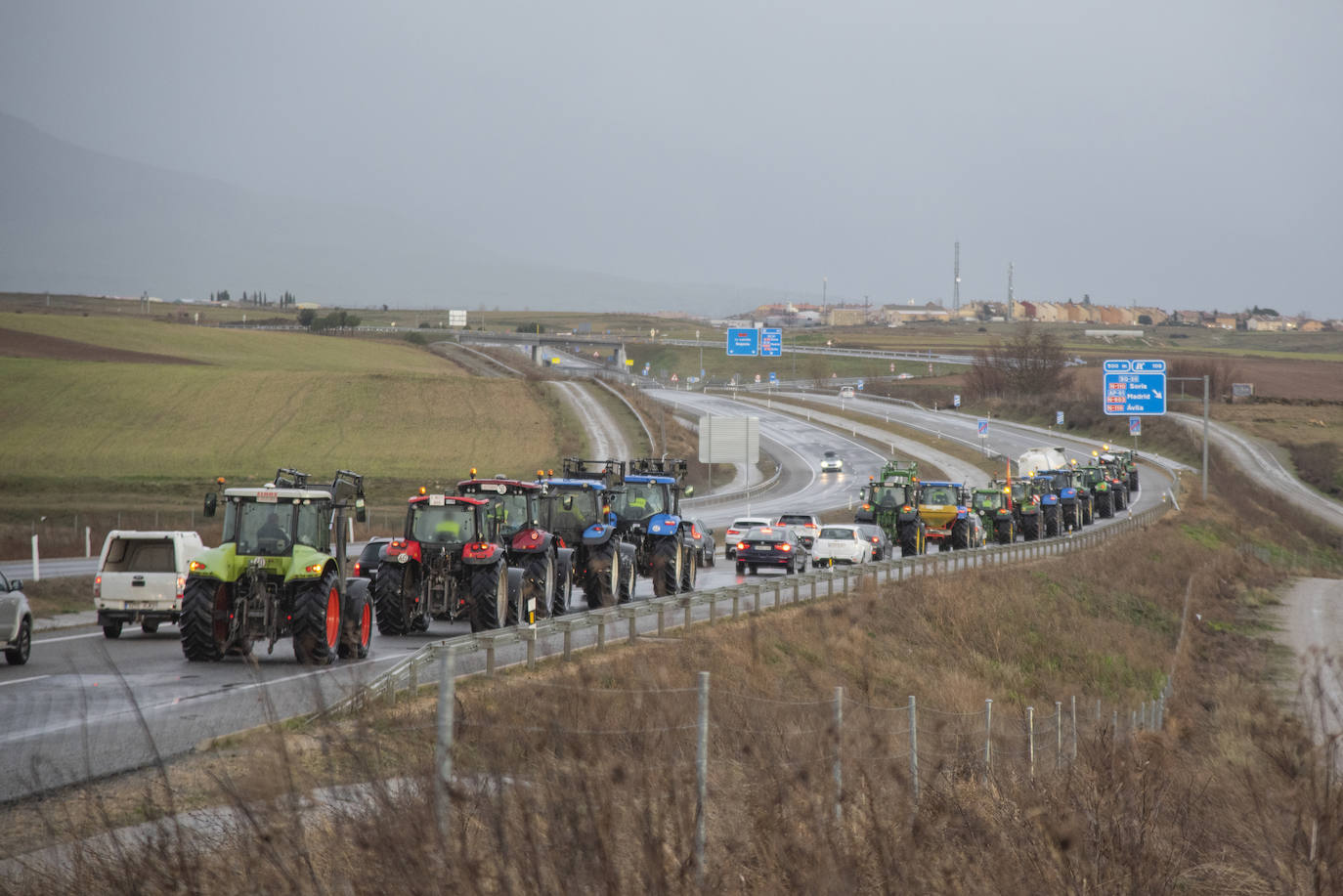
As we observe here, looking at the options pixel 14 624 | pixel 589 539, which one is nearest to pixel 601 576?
pixel 589 539

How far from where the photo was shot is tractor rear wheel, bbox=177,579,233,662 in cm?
1822

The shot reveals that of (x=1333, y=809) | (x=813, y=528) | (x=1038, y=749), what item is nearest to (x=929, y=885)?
(x=1333, y=809)

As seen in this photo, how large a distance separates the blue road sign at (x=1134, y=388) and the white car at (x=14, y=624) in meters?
55.6

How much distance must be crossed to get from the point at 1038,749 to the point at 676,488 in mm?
14766

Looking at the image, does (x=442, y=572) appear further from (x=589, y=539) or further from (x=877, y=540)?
(x=877, y=540)

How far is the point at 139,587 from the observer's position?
73.8 feet

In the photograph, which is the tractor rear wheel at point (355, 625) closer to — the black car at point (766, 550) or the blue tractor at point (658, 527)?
the blue tractor at point (658, 527)

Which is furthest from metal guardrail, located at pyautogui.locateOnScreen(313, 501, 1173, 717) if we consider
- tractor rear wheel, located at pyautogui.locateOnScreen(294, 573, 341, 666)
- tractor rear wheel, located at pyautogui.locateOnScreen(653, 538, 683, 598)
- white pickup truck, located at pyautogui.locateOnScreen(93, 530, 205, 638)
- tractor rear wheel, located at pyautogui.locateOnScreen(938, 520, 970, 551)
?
white pickup truck, located at pyautogui.locateOnScreen(93, 530, 205, 638)

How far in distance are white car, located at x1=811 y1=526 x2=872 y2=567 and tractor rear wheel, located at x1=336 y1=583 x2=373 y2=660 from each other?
2172cm

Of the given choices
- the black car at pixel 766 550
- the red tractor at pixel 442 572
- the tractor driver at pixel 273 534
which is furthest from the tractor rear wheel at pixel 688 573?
the tractor driver at pixel 273 534

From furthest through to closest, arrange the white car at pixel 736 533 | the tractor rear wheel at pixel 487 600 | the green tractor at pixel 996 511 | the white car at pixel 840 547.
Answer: the green tractor at pixel 996 511
the white car at pixel 736 533
the white car at pixel 840 547
the tractor rear wheel at pixel 487 600

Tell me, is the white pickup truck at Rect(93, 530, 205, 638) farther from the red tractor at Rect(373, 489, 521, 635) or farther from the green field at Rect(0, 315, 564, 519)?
the green field at Rect(0, 315, 564, 519)

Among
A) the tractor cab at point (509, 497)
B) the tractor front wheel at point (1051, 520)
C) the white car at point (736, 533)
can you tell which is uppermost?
the tractor cab at point (509, 497)

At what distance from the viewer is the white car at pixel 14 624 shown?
59.5ft
